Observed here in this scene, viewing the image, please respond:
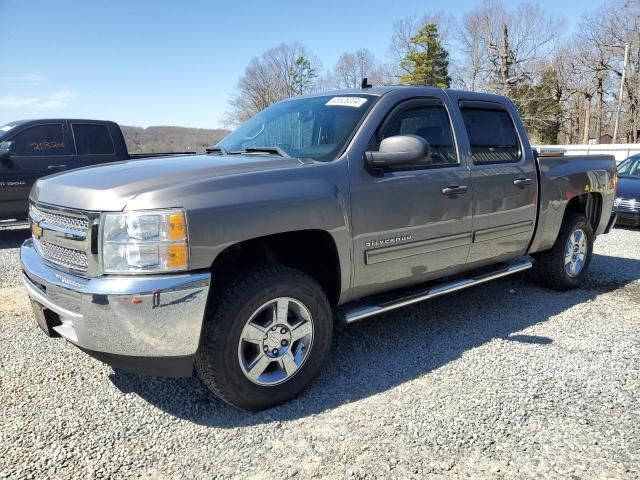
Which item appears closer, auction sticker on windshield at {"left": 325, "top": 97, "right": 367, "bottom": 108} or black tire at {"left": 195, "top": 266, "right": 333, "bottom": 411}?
black tire at {"left": 195, "top": 266, "right": 333, "bottom": 411}

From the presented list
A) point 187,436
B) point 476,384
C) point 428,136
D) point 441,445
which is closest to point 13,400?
point 187,436

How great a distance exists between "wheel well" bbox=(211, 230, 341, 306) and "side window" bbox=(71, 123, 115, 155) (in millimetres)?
7041

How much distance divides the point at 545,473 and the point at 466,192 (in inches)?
82.0

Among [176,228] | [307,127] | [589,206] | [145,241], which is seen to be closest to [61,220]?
[145,241]

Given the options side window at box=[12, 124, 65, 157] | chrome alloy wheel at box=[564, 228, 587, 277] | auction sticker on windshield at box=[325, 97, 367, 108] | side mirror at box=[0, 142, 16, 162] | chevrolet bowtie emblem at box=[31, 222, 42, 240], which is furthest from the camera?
side window at box=[12, 124, 65, 157]

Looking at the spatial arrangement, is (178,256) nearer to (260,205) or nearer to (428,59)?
(260,205)

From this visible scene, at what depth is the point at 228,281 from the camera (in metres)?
2.83

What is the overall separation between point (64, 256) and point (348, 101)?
7.10 ft

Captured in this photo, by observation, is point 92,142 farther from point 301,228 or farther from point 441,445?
point 441,445

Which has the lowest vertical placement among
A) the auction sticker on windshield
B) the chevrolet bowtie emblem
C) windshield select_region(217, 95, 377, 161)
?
the chevrolet bowtie emblem

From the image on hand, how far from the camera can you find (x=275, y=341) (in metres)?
2.94

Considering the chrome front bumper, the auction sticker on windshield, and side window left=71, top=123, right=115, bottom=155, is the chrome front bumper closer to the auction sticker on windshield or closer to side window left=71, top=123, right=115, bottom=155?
the auction sticker on windshield

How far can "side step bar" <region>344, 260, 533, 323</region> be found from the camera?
3.27 metres

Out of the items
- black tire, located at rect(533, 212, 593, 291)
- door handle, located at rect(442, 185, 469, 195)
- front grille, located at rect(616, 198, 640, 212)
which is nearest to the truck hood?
door handle, located at rect(442, 185, 469, 195)
